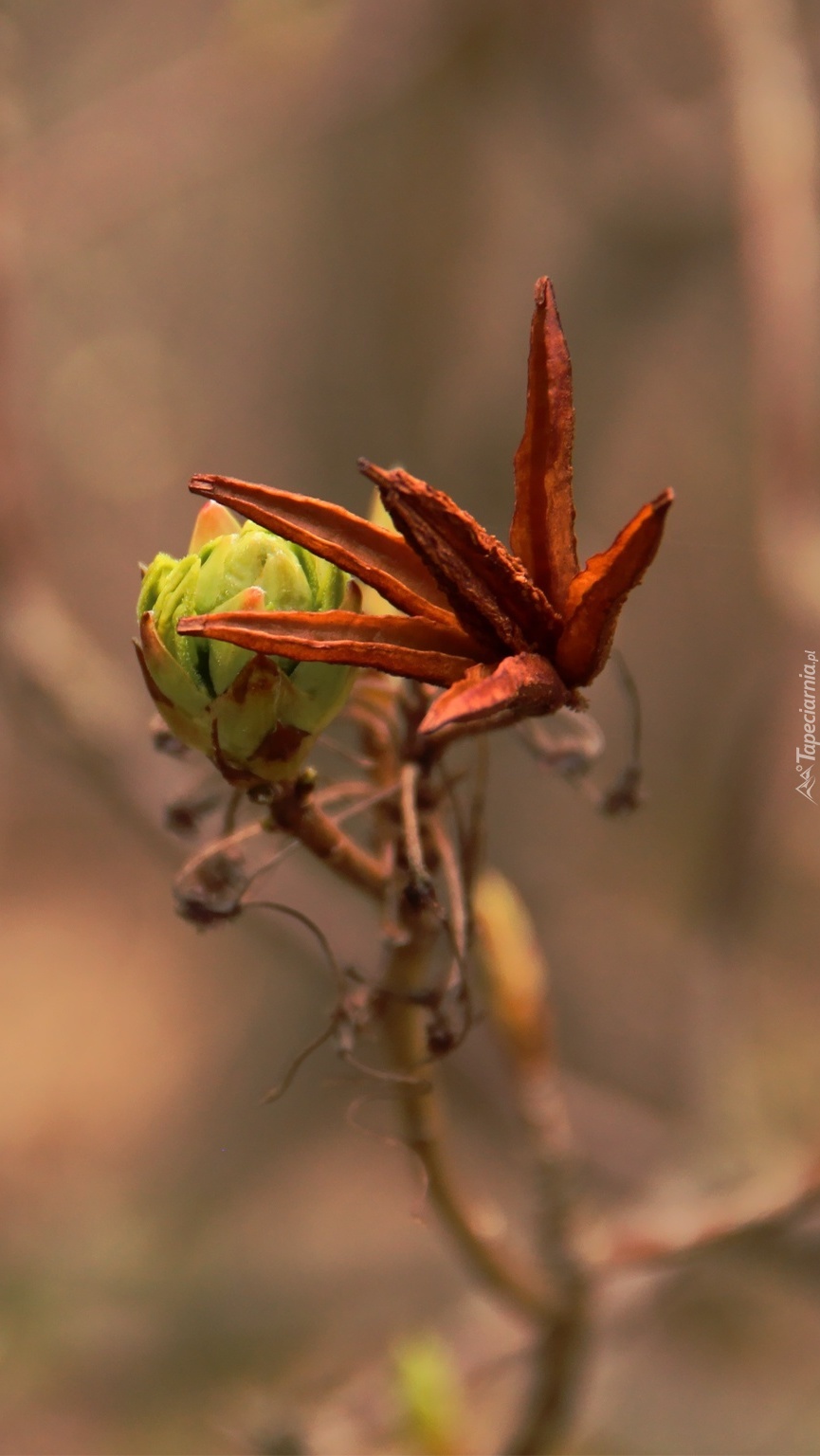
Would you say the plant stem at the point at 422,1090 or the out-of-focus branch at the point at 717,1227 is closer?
the plant stem at the point at 422,1090

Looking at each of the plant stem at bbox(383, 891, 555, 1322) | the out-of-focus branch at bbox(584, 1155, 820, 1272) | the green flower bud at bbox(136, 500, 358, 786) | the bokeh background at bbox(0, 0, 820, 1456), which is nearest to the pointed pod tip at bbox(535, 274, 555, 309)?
the green flower bud at bbox(136, 500, 358, 786)

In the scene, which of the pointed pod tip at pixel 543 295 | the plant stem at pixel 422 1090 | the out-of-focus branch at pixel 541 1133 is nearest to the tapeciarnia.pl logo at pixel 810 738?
the out-of-focus branch at pixel 541 1133

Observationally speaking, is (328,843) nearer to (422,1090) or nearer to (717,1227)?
(422,1090)

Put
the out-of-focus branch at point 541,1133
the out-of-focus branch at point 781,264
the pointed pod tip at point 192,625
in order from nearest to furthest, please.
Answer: the pointed pod tip at point 192,625, the out-of-focus branch at point 541,1133, the out-of-focus branch at point 781,264

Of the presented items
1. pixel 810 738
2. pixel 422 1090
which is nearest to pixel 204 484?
pixel 422 1090

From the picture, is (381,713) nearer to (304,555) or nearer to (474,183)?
(304,555)

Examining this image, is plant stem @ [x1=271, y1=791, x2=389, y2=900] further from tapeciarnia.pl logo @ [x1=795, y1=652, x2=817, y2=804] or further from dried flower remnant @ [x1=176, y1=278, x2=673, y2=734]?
tapeciarnia.pl logo @ [x1=795, y1=652, x2=817, y2=804]

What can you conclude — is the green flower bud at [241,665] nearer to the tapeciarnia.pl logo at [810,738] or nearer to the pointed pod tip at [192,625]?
the pointed pod tip at [192,625]
